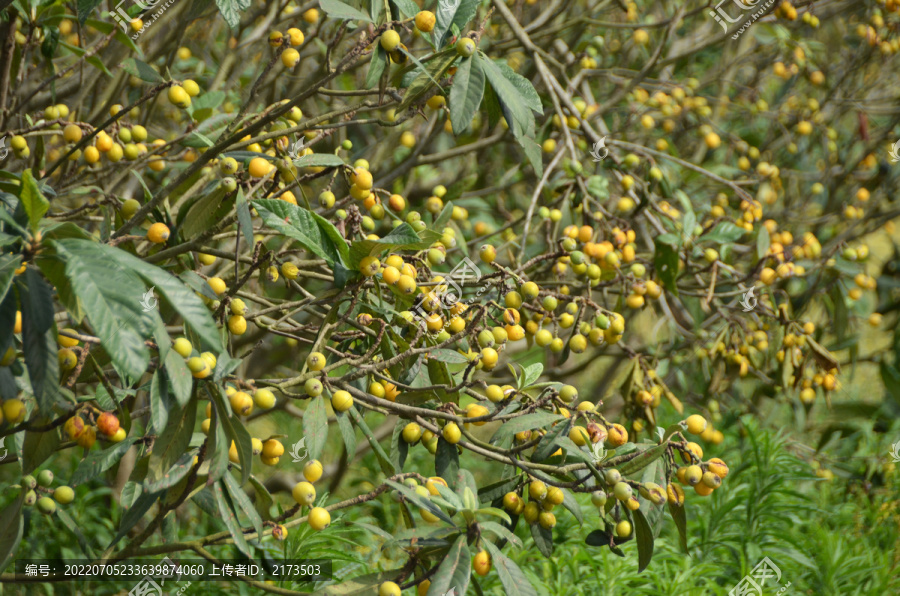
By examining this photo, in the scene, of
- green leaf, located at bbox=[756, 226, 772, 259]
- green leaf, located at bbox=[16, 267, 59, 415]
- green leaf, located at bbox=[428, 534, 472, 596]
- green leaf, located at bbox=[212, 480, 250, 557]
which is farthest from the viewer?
green leaf, located at bbox=[756, 226, 772, 259]

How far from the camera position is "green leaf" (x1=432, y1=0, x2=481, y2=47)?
140 cm

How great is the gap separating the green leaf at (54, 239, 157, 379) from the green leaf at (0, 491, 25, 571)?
2.53 ft

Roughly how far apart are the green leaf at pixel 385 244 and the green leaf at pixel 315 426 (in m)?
0.29

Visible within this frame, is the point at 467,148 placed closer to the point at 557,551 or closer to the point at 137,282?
the point at 557,551

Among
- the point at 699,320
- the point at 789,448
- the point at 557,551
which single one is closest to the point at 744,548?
the point at 557,551

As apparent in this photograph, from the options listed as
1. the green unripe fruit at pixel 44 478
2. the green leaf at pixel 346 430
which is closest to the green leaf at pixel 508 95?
the green leaf at pixel 346 430

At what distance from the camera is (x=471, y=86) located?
134cm

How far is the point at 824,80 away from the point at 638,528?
11.7 feet

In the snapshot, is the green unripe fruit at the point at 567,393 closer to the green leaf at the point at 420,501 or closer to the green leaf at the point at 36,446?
the green leaf at the point at 420,501

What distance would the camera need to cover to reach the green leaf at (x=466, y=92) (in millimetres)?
1313

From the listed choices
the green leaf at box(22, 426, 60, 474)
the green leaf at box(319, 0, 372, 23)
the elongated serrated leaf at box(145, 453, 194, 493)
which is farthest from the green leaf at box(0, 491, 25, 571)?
the green leaf at box(319, 0, 372, 23)

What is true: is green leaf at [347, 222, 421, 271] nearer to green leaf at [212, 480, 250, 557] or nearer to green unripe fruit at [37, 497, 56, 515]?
green leaf at [212, 480, 250, 557]

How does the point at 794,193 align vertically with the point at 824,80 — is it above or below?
below

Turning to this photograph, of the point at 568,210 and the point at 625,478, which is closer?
the point at 625,478
